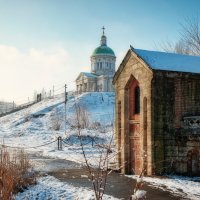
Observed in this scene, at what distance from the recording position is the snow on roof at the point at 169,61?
1535 centimetres

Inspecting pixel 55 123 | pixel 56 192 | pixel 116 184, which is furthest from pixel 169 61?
pixel 55 123

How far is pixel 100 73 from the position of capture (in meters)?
67.3

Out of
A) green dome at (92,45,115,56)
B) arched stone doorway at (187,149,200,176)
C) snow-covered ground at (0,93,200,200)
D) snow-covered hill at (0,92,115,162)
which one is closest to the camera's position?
snow-covered ground at (0,93,200,200)

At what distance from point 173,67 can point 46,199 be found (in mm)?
8204

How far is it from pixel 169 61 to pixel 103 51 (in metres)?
51.8

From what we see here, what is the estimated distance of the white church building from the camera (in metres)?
64.2

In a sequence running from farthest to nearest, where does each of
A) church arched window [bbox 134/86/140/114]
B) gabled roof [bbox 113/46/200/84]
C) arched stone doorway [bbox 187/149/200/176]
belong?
1. church arched window [bbox 134/86/140/114]
2. gabled roof [bbox 113/46/200/84]
3. arched stone doorway [bbox 187/149/200/176]

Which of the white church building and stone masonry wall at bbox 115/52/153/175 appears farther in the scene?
the white church building

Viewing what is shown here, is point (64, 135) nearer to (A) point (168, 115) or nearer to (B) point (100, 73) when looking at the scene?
(A) point (168, 115)

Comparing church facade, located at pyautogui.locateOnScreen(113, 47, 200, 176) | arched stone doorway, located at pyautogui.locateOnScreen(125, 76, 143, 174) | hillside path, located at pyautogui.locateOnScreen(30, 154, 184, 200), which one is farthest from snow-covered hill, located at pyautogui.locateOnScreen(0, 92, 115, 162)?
church facade, located at pyautogui.locateOnScreen(113, 47, 200, 176)

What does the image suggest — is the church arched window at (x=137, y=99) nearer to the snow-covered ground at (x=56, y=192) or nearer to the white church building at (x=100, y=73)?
the snow-covered ground at (x=56, y=192)

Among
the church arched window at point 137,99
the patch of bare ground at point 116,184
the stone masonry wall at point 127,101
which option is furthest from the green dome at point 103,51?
the patch of bare ground at point 116,184

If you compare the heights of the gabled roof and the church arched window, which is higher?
the gabled roof

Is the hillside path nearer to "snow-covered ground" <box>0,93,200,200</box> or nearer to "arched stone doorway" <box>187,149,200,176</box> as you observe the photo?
"snow-covered ground" <box>0,93,200,200</box>
